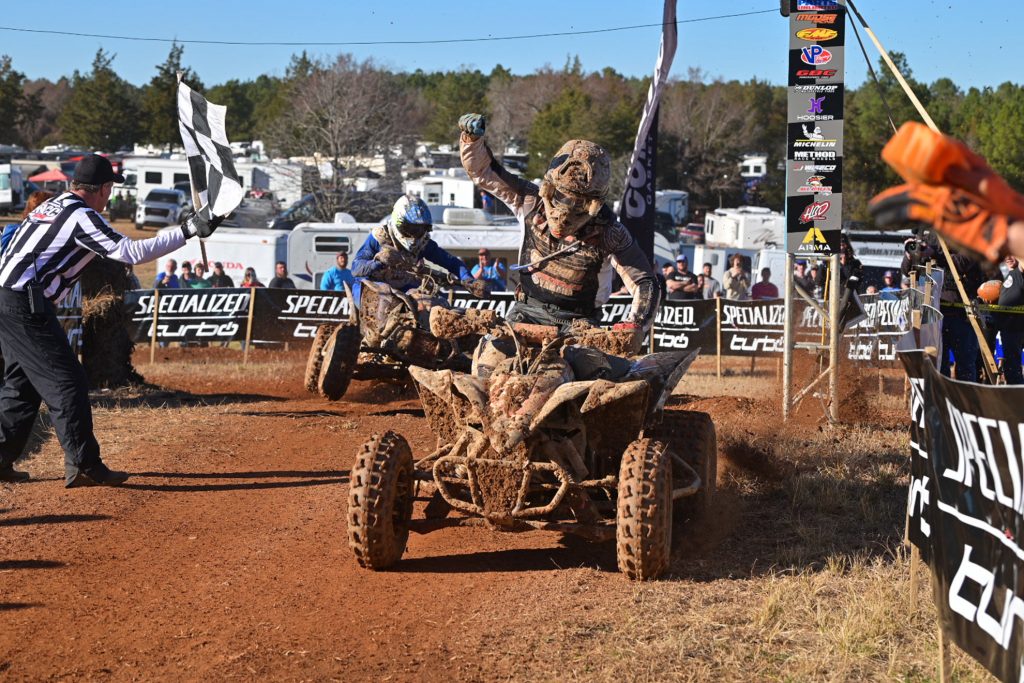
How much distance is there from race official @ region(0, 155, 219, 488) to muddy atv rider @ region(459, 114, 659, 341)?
7.34 ft

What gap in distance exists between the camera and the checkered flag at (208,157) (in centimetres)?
725

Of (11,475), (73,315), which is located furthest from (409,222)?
(11,475)

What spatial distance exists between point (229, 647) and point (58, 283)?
3.52 meters

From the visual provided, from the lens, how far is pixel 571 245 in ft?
23.9

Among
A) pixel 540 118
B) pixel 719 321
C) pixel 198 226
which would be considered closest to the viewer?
pixel 198 226

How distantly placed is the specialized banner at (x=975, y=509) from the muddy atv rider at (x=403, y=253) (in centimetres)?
710

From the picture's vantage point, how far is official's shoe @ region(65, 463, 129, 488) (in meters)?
7.75

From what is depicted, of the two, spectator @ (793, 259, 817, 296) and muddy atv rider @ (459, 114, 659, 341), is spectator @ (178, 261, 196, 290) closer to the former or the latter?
spectator @ (793, 259, 817, 296)

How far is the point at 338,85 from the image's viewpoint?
146 ft

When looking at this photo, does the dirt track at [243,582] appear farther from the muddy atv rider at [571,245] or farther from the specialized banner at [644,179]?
the specialized banner at [644,179]

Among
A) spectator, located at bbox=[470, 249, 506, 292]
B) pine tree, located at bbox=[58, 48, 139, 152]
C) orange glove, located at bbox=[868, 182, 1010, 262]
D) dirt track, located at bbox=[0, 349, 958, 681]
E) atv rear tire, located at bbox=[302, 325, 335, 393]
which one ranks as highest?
pine tree, located at bbox=[58, 48, 139, 152]

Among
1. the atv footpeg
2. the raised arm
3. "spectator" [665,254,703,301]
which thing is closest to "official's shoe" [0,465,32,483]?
the atv footpeg

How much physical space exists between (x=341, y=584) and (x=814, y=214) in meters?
6.48

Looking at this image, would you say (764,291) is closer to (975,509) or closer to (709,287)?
(709,287)
